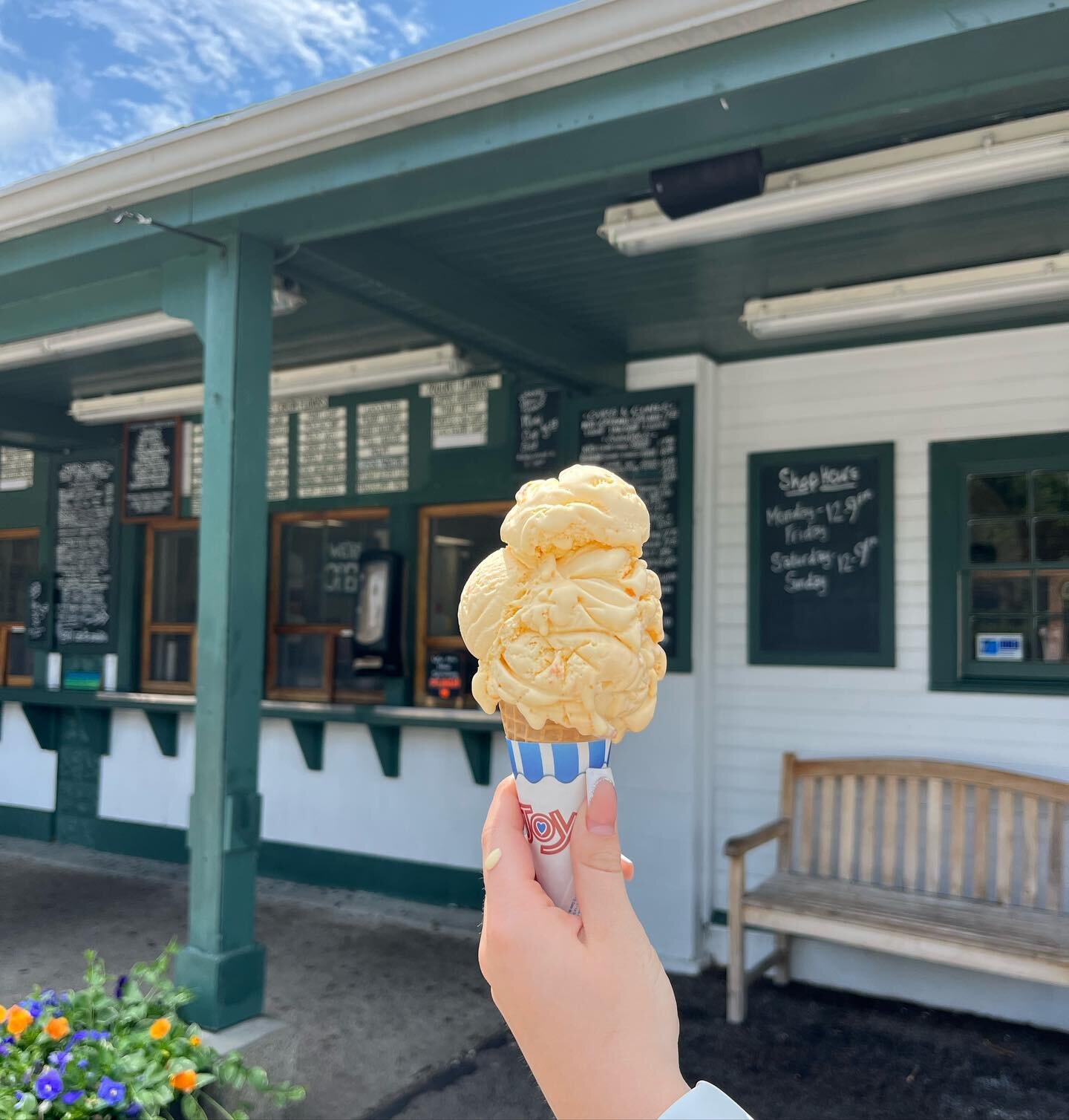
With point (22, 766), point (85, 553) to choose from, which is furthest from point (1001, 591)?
point (22, 766)

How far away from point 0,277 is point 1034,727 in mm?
5164

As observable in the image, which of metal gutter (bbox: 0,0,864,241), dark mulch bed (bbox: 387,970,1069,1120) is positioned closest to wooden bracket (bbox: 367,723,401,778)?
dark mulch bed (bbox: 387,970,1069,1120)

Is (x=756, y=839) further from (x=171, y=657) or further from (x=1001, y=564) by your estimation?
(x=171, y=657)

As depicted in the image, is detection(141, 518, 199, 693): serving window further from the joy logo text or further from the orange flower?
the joy logo text

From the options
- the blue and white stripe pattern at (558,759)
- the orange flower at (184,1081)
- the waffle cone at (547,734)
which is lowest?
the orange flower at (184,1081)

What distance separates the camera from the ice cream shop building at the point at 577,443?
9.68 ft

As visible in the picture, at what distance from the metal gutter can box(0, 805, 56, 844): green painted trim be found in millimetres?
5581

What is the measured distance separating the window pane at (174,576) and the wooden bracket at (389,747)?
208 cm

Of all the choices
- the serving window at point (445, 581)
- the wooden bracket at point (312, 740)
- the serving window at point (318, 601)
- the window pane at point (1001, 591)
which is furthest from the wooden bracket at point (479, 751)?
the window pane at point (1001, 591)

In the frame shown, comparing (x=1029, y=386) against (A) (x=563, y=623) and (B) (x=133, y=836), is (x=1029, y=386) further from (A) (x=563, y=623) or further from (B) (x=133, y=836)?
(B) (x=133, y=836)

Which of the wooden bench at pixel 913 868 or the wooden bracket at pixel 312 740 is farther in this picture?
the wooden bracket at pixel 312 740

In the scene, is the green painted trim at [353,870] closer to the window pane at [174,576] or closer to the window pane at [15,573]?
the window pane at [174,576]

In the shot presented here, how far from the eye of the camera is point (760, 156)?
3043 mm

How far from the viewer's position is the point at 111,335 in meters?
4.95
